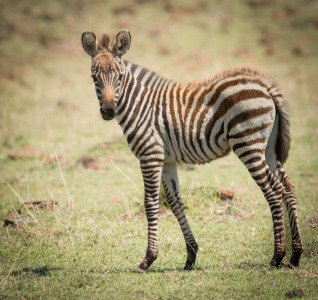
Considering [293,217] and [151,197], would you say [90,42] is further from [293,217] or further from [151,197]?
[293,217]

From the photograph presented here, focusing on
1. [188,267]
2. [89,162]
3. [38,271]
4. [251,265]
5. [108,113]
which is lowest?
[38,271]

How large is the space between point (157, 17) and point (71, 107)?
14.7 m

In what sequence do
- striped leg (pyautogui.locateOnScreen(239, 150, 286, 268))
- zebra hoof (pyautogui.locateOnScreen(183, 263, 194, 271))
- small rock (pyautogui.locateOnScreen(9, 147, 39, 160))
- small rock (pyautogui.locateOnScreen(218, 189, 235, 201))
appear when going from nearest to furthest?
striped leg (pyautogui.locateOnScreen(239, 150, 286, 268)) < zebra hoof (pyautogui.locateOnScreen(183, 263, 194, 271)) < small rock (pyautogui.locateOnScreen(218, 189, 235, 201)) < small rock (pyautogui.locateOnScreen(9, 147, 39, 160))

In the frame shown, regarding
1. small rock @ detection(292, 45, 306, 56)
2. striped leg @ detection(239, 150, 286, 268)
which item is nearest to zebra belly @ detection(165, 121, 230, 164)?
striped leg @ detection(239, 150, 286, 268)

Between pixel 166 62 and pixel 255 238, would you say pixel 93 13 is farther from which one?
pixel 255 238

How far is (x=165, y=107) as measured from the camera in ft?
25.3

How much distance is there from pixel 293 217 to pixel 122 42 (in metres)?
3.39

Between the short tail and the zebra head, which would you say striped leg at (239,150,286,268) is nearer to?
the short tail

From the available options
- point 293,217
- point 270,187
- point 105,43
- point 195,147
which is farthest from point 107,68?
point 293,217

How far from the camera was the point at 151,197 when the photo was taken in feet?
24.7

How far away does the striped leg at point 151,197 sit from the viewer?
24.3ft

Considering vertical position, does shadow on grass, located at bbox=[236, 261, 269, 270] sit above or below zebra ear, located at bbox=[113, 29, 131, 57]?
below

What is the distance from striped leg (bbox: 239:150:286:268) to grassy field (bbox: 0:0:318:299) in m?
0.30

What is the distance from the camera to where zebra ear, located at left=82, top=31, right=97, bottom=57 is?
763 centimetres
